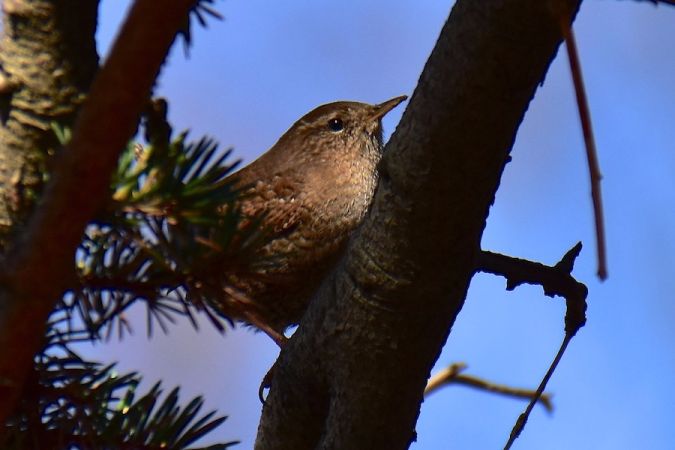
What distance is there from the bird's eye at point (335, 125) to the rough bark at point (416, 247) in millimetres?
1764

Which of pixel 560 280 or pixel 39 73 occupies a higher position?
pixel 560 280

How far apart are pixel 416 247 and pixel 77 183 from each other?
2.33 ft

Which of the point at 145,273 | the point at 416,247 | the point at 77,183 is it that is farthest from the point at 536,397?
the point at 77,183

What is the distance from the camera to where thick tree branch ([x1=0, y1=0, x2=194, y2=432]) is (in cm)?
63

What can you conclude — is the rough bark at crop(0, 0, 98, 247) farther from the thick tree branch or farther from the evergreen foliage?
the thick tree branch

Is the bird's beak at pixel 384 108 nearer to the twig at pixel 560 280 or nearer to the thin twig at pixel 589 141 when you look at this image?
the twig at pixel 560 280

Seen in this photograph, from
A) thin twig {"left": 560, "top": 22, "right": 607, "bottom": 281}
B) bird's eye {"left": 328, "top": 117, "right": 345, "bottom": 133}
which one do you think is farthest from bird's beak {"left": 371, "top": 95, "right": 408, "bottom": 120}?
thin twig {"left": 560, "top": 22, "right": 607, "bottom": 281}

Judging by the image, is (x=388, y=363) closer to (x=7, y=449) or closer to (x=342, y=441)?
(x=342, y=441)

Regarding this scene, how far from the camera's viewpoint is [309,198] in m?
2.60

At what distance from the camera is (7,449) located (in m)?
1.02

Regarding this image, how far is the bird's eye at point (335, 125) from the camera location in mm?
3305

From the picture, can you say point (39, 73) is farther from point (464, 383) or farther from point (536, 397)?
point (464, 383)

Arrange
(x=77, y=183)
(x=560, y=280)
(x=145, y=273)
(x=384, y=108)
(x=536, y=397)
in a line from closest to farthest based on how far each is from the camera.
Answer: (x=77, y=183), (x=145, y=273), (x=536, y=397), (x=560, y=280), (x=384, y=108)

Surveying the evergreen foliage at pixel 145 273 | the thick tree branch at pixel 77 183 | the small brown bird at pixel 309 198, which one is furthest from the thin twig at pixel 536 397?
the thick tree branch at pixel 77 183
